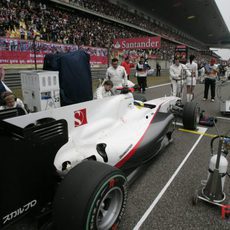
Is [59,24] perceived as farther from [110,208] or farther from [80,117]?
[110,208]

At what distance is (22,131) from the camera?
1.38m

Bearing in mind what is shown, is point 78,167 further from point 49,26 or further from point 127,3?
point 127,3

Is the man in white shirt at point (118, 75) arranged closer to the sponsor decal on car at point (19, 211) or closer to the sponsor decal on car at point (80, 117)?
the sponsor decal on car at point (80, 117)

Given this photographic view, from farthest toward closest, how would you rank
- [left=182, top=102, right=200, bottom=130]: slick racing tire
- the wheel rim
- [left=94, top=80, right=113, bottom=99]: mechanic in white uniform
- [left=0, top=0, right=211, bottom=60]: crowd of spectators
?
[left=0, top=0, right=211, bottom=60]: crowd of spectators, [left=182, top=102, right=200, bottom=130]: slick racing tire, [left=94, top=80, right=113, bottom=99]: mechanic in white uniform, the wheel rim

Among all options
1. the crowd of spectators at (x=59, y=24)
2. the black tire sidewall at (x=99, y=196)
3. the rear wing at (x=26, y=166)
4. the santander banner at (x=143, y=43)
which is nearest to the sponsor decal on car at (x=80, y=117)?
the rear wing at (x=26, y=166)

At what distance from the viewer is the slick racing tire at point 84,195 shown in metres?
1.44

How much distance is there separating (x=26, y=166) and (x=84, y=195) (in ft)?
1.38

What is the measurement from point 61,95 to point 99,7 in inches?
940

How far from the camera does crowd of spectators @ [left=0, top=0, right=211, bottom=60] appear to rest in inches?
452

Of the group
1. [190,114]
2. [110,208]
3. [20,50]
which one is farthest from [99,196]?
[20,50]

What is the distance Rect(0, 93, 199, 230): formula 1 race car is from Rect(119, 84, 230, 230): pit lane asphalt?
0.28 metres

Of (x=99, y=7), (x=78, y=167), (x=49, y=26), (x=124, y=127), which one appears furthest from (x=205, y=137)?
(x=99, y=7)

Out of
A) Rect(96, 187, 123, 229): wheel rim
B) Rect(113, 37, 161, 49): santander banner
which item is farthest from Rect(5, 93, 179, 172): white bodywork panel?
Rect(113, 37, 161, 49): santander banner

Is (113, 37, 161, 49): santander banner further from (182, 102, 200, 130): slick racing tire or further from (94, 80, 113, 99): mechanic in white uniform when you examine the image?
(94, 80, 113, 99): mechanic in white uniform
